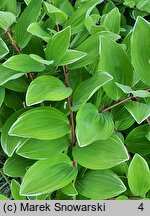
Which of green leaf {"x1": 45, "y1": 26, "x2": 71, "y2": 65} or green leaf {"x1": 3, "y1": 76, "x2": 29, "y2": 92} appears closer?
green leaf {"x1": 45, "y1": 26, "x2": 71, "y2": 65}

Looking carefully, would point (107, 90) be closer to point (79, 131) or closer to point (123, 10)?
point (79, 131)

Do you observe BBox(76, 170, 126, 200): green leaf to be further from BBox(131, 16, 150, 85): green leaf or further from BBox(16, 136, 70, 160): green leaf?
BBox(131, 16, 150, 85): green leaf

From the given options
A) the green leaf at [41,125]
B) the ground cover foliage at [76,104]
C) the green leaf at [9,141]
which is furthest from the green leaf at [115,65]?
the green leaf at [9,141]

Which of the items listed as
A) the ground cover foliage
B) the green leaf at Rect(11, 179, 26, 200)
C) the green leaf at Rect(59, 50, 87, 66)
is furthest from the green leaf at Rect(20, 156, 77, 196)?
the green leaf at Rect(59, 50, 87, 66)

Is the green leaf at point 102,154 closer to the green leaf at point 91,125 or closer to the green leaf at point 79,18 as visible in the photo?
the green leaf at point 91,125

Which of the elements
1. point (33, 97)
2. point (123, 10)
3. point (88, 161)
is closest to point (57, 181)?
point (88, 161)
